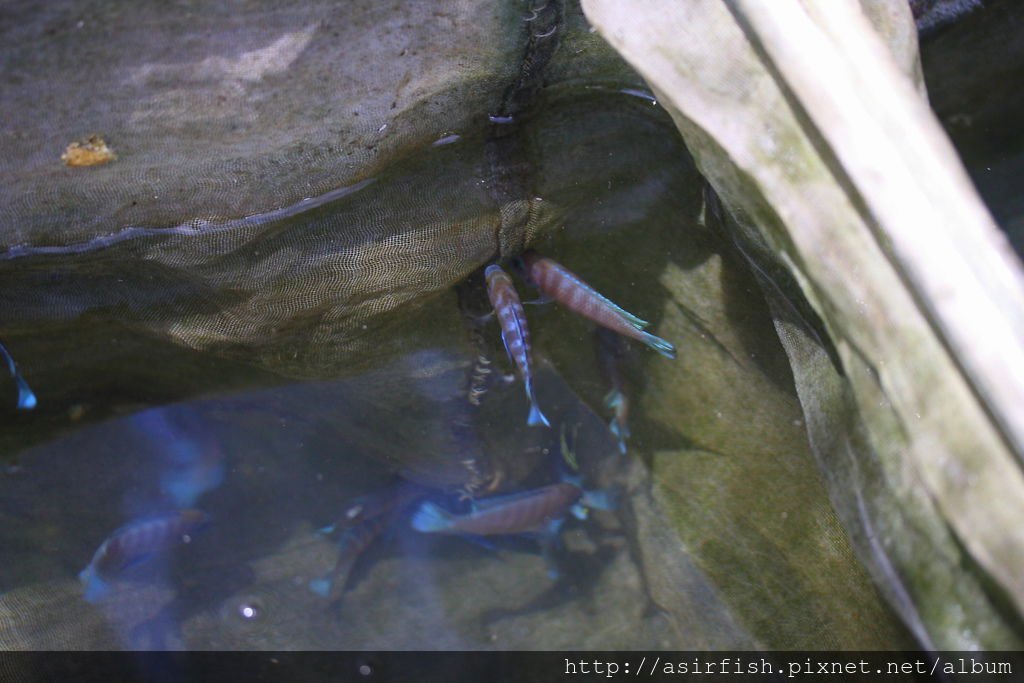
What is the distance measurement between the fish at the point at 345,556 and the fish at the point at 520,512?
32cm

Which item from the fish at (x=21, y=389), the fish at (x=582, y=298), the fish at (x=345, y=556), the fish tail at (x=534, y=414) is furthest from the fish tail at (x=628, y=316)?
the fish at (x=21, y=389)

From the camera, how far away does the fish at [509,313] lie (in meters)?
2.82

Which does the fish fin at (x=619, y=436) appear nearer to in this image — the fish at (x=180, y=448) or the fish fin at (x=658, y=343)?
the fish fin at (x=658, y=343)

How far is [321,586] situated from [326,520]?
0.33 m

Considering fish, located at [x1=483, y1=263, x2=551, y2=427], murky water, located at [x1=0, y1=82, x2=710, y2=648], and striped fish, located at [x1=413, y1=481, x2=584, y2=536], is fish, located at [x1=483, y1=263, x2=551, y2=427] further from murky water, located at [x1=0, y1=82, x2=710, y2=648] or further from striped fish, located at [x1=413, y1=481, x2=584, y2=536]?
striped fish, located at [x1=413, y1=481, x2=584, y2=536]

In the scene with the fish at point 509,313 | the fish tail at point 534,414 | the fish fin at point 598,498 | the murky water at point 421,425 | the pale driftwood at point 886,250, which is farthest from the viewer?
the fish fin at point 598,498

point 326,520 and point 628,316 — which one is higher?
point 628,316

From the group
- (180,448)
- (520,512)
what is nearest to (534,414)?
(520,512)

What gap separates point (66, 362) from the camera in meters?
3.09

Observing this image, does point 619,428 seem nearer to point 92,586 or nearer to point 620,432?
point 620,432

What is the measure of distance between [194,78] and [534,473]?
95.3 inches

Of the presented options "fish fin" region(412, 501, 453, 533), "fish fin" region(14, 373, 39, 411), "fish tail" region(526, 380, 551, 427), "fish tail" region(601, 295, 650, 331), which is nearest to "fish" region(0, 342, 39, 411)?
"fish fin" region(14, 373, 39, 411)

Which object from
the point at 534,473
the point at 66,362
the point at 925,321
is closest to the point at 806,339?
the point at 925,321

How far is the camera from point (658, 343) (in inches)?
112
